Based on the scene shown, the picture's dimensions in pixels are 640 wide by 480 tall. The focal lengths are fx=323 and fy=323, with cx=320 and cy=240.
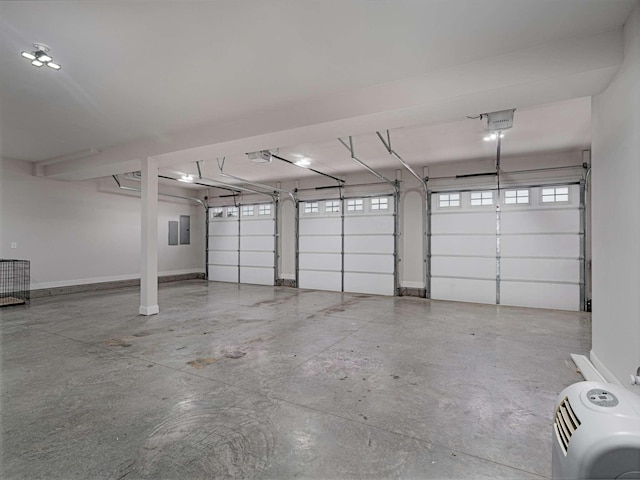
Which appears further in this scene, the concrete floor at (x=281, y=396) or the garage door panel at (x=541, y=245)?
the garage door panel at (x=541, y=245)

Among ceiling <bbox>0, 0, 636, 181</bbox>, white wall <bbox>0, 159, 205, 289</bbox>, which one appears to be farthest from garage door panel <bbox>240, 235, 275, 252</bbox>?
ceiling <bbox>0, 0, 636, 181</bbox>

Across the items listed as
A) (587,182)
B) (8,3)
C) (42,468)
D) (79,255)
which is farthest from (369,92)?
(79,255)

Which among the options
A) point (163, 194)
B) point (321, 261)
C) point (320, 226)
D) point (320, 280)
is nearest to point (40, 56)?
point (320, 226)

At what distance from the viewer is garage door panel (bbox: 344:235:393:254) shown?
795cm

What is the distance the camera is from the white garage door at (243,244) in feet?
31.8

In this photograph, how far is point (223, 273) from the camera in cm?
1060

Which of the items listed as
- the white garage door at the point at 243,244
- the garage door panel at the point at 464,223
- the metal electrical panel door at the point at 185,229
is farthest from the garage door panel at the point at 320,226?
the metal electrical panel door at the point at 185,229

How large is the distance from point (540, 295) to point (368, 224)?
12.8 ft

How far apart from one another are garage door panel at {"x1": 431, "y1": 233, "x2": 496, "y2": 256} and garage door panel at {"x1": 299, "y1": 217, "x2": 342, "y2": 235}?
246 cm

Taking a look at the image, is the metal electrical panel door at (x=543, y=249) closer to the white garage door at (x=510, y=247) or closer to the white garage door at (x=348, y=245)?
the white garage door at (x=510, y=247)

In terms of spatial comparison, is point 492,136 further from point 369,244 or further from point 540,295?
point 369,244

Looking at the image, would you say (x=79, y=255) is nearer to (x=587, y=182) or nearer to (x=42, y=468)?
(x=42, y=468)

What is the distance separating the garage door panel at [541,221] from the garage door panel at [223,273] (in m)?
7.59

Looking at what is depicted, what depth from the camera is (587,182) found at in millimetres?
6043
